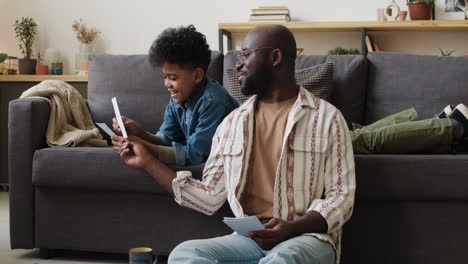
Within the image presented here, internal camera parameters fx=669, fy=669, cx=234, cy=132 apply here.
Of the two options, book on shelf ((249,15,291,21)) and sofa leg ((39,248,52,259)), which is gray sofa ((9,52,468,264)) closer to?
sofa leg ((39,248,52,259))

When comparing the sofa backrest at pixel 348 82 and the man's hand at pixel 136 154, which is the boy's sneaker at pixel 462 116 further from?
the man's hand at pixel 136 154

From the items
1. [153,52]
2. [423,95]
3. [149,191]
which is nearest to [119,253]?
[149,191]

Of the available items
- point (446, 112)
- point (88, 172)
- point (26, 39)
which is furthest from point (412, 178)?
point (26, 39)

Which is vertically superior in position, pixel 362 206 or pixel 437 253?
pixel 362 206

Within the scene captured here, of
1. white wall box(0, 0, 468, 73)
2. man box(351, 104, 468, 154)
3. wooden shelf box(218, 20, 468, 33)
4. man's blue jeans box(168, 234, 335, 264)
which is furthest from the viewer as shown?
white wall box(0, 0, 468, 73)

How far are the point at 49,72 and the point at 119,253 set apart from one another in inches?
96.7

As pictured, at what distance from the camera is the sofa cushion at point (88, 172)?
2586 mm

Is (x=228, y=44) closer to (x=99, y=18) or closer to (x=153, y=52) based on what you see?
(x=99, y=18)

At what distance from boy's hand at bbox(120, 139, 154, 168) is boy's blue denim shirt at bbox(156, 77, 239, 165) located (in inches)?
7.5

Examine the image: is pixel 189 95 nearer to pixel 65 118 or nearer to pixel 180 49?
pixel 180 49

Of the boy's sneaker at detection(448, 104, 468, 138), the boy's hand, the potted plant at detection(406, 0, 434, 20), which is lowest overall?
the boy's hand

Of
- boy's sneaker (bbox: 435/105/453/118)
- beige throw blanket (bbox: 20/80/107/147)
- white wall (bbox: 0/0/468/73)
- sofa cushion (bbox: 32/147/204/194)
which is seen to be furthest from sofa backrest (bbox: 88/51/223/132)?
white wall (bbox: 0/0/468/73)

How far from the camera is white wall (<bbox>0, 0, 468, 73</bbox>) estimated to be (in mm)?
4754

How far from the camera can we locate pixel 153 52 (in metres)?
2.45
